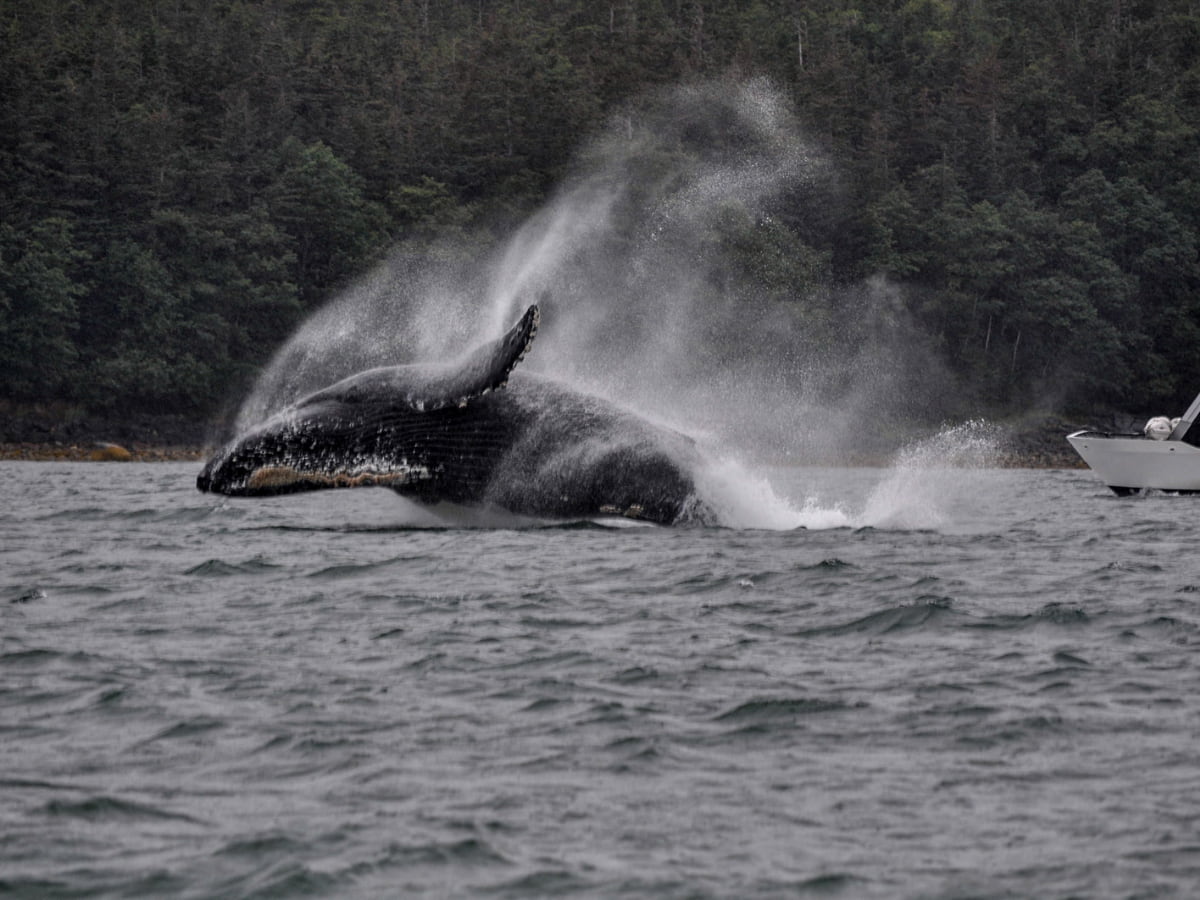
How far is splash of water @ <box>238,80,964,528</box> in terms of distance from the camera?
70250mm

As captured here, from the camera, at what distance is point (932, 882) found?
6105 millimetres

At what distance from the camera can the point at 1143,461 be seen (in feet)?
105

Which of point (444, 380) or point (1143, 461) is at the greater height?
point (444, 380)

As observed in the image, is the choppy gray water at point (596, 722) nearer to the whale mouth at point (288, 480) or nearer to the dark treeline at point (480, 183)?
the whale mouth at point (288, 480)

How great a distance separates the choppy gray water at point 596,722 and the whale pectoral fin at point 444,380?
1.39 metres

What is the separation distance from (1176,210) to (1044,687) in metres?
87.5

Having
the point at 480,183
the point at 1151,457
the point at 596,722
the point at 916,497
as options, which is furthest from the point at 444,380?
the point at 480,183

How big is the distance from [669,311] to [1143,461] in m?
44.0

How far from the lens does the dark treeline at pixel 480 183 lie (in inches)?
2886

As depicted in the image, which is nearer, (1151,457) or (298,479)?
(298,479)

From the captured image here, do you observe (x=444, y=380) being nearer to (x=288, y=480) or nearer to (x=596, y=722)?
(x=288, y=480)

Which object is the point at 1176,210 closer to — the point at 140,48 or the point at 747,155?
the point at 747,155

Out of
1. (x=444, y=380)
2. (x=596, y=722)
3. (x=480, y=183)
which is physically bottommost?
(x=596, y=722)

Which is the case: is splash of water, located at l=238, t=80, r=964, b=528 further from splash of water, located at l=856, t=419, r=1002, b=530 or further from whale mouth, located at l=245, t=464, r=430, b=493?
whale mouth, located at l=245, t=464, r=430, b=493
